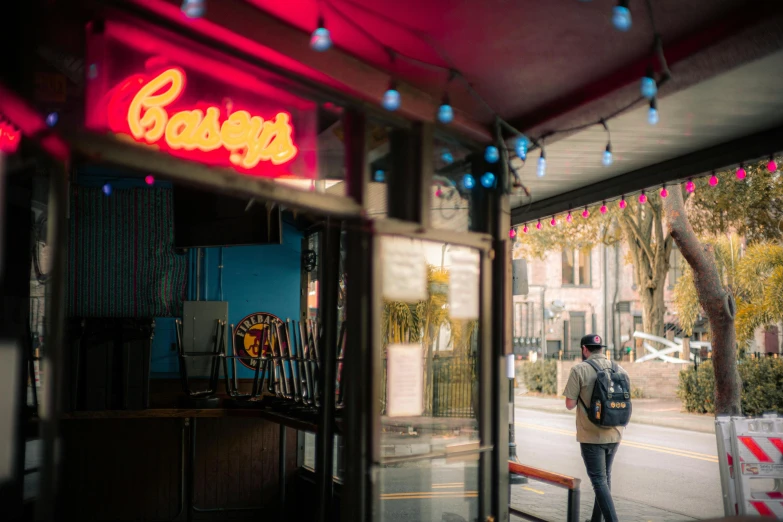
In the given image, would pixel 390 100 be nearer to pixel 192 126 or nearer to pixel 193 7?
pixel 192 126

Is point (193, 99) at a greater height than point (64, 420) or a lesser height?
greater

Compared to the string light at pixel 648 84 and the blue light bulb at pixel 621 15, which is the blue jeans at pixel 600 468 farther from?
the blue light bulb at pixel 621 15

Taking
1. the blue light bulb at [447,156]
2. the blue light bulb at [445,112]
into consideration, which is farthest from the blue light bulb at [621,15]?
the blue light bulb at [447,156]

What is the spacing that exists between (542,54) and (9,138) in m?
3.28

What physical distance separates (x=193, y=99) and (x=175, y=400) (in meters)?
4.60

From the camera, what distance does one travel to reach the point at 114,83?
11.5 ft

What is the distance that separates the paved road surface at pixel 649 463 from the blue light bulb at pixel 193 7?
729 centimetres

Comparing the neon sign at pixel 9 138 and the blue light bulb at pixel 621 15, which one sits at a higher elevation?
the blue light bulb at pixel 621 15

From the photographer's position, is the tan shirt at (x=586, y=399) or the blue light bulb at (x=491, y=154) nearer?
the blue light bulb at (x=491, y=154)

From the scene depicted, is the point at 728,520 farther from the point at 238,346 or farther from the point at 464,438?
the point at 238,346

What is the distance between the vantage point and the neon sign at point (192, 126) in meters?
3.56

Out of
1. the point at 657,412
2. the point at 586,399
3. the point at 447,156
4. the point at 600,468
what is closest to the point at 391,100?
the point at 447,156

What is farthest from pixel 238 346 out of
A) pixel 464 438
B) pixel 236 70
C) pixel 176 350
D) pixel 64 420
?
pixel 236 70

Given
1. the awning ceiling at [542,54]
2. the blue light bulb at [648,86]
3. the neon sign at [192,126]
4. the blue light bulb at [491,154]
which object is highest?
the awning ceiling at [542,54]
